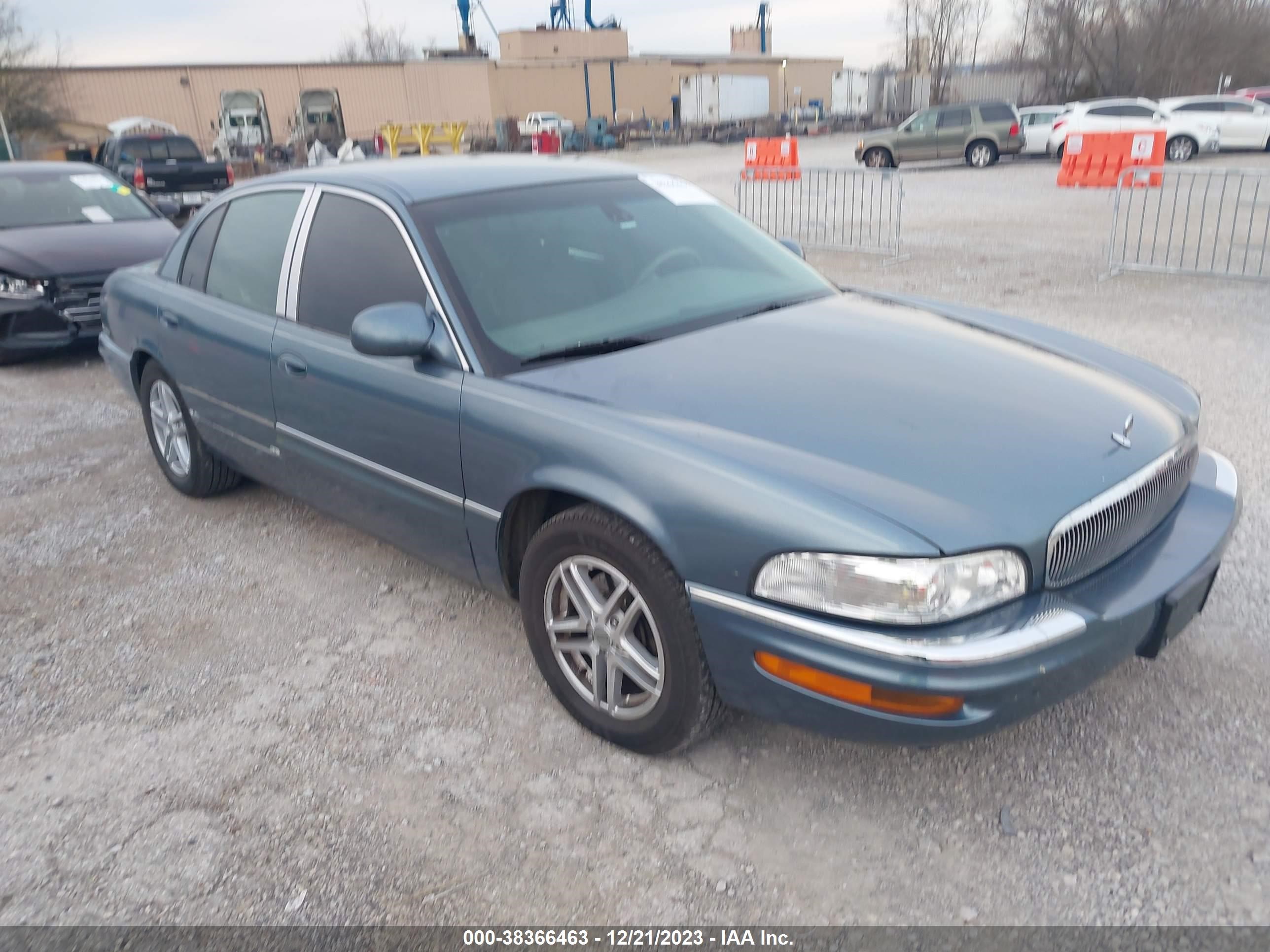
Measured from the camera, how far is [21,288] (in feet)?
24.0

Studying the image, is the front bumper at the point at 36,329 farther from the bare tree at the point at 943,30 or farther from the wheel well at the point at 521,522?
the bare tree at the point at 943,30

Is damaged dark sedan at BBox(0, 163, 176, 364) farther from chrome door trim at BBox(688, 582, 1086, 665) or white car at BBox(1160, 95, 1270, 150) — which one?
white car at BBox(1160, 95, 1270, 150)

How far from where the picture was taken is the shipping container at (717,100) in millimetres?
50344

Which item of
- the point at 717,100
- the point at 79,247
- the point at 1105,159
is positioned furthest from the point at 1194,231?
the point at 717,100

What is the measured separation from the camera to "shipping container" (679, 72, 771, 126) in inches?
1982

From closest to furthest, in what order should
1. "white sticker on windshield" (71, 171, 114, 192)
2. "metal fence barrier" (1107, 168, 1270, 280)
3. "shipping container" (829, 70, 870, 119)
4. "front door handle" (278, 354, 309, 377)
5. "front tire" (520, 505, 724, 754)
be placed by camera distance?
"front tire" (520, 505, 724, 754) → "front door handle" (278, 354, 309, 377) → "white sticker on windshield" (71, 171, 114, 192) → "metal fence barrier" (1107, 168, 1270, 280) → "shipping container" (829, 70, 870, 119)

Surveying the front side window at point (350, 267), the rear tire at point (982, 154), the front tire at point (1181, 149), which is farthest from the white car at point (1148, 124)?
the front side window at point (350, 267)

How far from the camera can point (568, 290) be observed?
10.4ft

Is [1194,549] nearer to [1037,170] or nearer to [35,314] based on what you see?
[35,314]

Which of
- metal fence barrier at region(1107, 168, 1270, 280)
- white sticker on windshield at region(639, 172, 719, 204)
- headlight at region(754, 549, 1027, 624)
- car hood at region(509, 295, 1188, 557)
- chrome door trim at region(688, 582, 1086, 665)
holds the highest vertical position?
white sticker on windshield at region(639, 172, 719, 204)

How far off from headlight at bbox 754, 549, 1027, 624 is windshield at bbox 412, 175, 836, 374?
1151 mm

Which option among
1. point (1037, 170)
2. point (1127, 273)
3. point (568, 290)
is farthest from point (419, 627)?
point (1037, 170)

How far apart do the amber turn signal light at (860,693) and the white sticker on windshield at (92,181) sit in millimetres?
8956

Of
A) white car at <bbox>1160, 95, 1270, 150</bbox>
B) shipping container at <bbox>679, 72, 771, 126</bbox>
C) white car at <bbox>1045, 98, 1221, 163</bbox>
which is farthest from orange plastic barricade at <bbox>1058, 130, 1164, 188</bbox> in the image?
shipping container at <bbox>679, 72, 771, 126</bbox>
